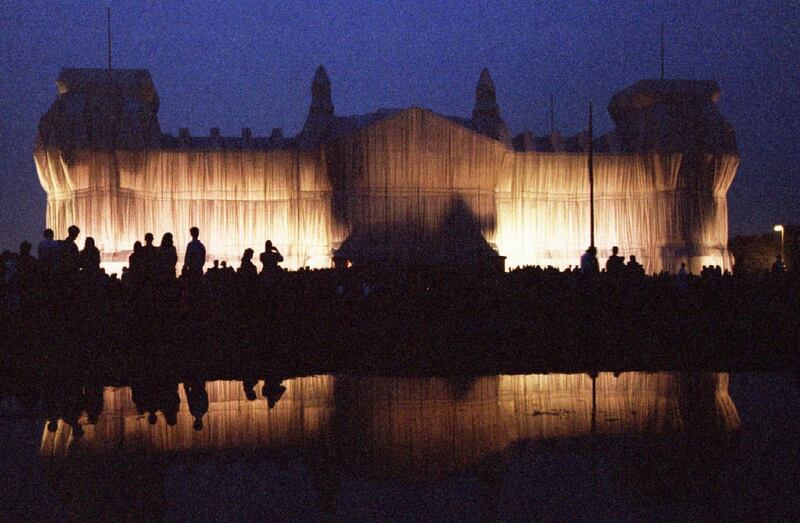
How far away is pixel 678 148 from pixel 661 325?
27.0m

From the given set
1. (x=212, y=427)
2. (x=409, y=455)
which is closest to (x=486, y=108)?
(x=212, y=427)

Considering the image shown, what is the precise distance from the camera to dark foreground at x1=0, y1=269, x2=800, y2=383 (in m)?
9.88

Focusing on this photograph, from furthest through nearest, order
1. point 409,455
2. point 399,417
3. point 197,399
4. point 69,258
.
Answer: point 69,258, point 197,399, point 399,417, point 409,455

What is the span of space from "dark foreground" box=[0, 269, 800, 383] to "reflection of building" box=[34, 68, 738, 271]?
18.3 m

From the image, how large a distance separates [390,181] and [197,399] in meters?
28.9

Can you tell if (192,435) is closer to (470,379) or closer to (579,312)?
(470,379)

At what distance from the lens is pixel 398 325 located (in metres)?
13.6

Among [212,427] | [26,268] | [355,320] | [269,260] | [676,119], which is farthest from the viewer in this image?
[676,119]

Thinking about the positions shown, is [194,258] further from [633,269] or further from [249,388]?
[633,269]

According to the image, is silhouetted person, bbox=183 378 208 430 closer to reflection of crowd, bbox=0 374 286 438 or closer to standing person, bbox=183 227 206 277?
reflection of crowd, bbox=0 374 286 438

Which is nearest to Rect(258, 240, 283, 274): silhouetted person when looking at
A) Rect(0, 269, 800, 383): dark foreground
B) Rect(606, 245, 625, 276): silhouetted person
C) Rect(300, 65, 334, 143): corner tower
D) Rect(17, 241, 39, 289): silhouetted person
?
Rect(0, 269, 800, 383): dark foreground

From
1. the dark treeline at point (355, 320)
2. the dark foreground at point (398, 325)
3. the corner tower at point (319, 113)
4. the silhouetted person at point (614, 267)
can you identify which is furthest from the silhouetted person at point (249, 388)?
the corner tower at point (319, 113)

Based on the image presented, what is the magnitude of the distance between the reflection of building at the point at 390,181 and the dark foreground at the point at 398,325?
18283 mm

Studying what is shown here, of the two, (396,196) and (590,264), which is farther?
(396,196)
